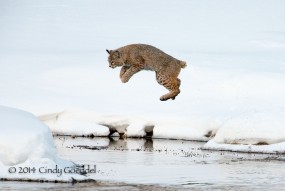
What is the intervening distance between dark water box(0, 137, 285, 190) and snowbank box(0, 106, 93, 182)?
576 millimetres

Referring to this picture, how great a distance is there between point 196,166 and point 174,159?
9.96 feet

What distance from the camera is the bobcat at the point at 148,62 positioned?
27406 mm

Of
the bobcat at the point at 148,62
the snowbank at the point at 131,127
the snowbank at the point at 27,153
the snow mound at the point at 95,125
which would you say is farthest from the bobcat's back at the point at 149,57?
the snow mound at the point at 95,125

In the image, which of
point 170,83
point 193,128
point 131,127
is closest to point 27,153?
point 170,83

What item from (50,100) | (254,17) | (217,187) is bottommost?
(217,187)

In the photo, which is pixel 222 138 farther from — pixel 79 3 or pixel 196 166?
pixel 79 3

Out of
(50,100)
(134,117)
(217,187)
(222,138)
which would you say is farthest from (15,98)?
(217,187)

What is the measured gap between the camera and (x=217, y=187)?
3138cm

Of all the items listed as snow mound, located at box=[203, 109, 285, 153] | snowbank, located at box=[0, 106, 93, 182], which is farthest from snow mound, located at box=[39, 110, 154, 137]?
snowbank, located at box=[0, 106, 93, 182]

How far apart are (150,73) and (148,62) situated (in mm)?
51962

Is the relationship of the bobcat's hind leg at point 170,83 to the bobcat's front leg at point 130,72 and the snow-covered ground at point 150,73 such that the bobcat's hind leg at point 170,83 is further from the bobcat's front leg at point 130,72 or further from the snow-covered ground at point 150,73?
the snow-covered ground at point 150,73

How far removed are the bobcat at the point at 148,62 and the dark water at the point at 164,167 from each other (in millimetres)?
3754

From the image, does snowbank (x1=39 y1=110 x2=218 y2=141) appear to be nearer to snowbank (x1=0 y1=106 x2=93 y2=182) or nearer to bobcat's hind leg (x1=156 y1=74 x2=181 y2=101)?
snowbank (x1=0 y1=106 x2=93 y2=182)

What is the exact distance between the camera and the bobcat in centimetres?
2741
